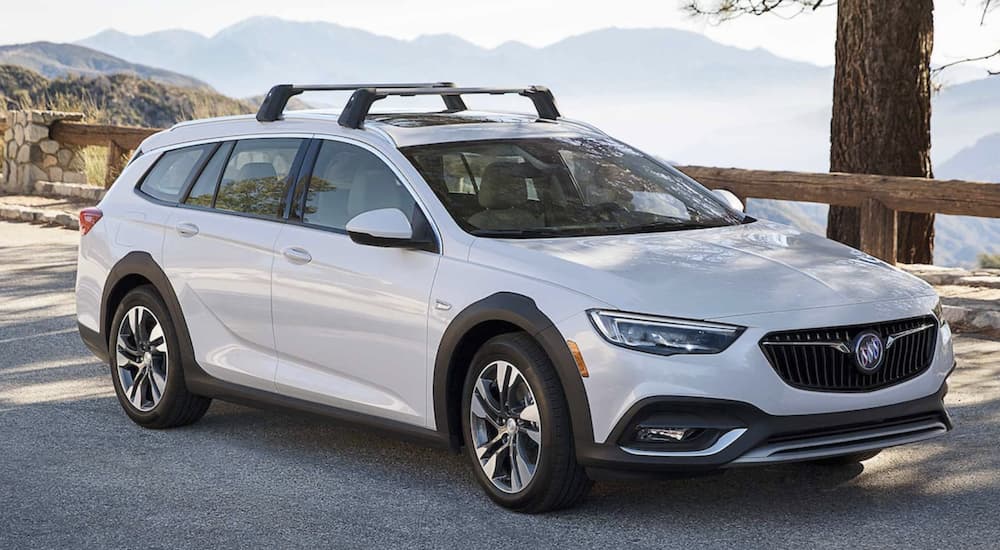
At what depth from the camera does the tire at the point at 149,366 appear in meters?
7.89

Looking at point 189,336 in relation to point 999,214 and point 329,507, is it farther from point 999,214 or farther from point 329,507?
point 999,214

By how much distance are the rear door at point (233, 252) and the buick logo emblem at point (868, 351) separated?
112 inches

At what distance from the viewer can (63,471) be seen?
7.10 m

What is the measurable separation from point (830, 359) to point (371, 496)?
2.08m

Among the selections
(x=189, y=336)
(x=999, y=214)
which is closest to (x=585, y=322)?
(x=189, y=336)

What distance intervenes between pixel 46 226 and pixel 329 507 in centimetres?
1359

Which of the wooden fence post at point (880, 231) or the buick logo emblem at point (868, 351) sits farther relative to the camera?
the wooden fence post at point (880, 231)

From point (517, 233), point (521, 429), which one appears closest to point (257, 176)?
point (517, 233)

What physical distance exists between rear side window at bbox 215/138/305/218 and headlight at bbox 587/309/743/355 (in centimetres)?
235

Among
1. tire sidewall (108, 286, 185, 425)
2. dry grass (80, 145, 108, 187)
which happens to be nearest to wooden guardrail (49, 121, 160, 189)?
dry grass (80, 145, 108, 187)

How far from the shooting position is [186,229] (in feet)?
25.7

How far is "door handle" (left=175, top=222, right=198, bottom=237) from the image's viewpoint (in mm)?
7792

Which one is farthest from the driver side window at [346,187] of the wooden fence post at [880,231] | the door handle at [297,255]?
the wooden fence post at [880,231]

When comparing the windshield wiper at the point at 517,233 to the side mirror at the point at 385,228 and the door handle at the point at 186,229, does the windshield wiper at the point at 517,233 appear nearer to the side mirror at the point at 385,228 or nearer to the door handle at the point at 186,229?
the side mirror at the point at 385,228
